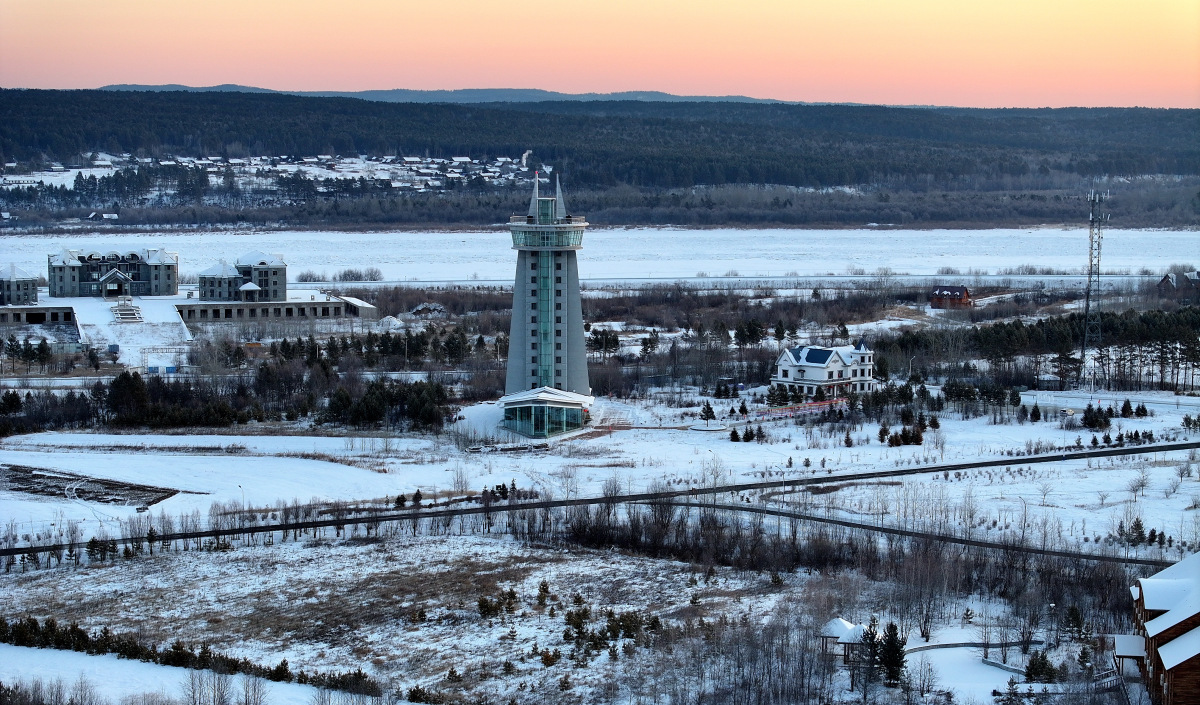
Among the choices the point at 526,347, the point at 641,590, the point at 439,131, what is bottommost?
the point at 641,590

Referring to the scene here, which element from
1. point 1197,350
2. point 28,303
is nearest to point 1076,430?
point 1197,350

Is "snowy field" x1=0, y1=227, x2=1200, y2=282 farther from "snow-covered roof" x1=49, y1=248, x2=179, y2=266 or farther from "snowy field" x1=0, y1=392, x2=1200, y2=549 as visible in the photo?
"snowy field" x1=0, y1=392, x2=1200, y2=549

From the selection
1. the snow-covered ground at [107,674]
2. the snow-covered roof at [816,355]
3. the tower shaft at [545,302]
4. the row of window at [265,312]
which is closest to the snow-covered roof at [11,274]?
the row of window at [265,312]

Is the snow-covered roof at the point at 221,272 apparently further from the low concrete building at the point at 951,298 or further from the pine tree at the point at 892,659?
the pine tree at the point at 892,659

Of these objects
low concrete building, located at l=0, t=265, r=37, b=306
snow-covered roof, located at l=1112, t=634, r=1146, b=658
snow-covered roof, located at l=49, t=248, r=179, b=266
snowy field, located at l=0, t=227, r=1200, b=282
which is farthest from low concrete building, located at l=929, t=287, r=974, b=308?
snow-covered roof, located at l=1112, t=634, r=1146, b=658

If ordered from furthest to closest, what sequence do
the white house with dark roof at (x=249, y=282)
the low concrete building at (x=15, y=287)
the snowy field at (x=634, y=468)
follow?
the white house with dark roof at (x=249, y=282) < the low concrete building at (x=15, y=287) < the snowy field at (x=634, y=468)

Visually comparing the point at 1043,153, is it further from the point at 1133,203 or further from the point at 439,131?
the point at 439,131
